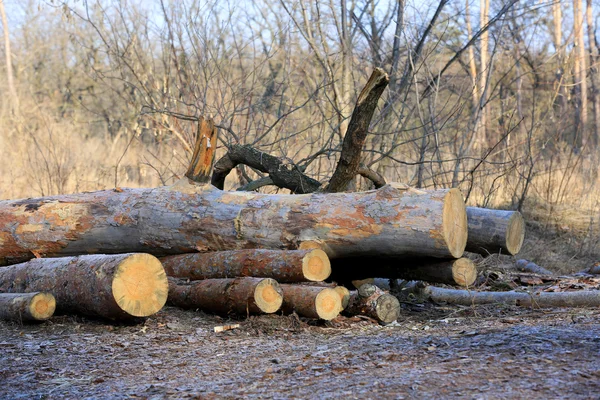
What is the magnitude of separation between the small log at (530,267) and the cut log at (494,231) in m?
2.04

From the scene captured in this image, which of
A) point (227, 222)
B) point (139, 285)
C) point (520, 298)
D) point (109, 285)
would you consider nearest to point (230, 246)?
point (227, 222)

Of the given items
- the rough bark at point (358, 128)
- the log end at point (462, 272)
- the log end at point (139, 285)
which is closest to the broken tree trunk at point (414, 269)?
the log end at point (462, 272)

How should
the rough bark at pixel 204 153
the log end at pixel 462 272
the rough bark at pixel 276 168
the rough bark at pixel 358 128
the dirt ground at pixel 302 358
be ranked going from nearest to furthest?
the dirt ground at pixel 302 358 < the log end at pixel 462 272 < the rough bark at pixel 358 128 < the rough bark at pixel 204 153 < the rough bark at pixel 276 168

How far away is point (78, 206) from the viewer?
19.0 feet

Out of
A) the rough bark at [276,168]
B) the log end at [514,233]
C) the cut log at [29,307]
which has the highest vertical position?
the rough bark at [276,168]

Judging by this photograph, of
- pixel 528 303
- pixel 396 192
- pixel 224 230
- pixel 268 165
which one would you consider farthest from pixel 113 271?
pixel 528 303

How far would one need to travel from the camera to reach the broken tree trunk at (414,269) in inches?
197

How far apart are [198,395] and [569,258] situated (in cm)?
658

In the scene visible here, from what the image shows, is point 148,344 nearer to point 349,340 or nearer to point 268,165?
point 349,340

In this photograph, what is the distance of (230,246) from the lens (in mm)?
5312

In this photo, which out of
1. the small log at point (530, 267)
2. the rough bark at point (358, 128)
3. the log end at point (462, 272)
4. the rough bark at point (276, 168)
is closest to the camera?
the log end at point (462, 272)

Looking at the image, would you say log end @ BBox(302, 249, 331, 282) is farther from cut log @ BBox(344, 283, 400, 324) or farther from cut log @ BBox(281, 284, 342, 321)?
cut log @ BBox(344, 283, 400, 324)

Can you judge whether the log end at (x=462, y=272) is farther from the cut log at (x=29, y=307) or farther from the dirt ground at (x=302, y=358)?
the cut log at (x=29, y=307)

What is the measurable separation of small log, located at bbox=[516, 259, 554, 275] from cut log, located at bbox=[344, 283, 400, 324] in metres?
2.91
